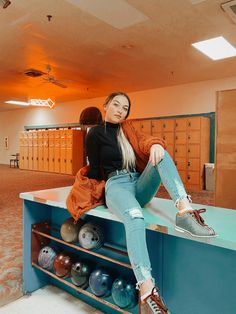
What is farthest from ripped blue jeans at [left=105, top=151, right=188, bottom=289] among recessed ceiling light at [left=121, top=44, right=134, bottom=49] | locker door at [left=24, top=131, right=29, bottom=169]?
locker door at [left=24, top=131, right=29, bottom=169]

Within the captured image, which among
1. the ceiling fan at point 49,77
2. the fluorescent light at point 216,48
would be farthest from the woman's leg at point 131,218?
the ceiling fan at point 49,77

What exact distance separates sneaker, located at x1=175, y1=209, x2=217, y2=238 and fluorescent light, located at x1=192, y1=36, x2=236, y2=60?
4087mm

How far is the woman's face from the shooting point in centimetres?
181

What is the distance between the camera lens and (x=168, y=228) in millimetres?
1306

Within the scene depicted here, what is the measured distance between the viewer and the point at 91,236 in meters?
1.81

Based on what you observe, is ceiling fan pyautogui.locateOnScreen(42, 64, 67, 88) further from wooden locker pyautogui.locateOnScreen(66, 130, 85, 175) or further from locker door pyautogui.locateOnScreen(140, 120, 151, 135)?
wooden locker pyautogui.locateOnScreen(66, 130, 85, 175)

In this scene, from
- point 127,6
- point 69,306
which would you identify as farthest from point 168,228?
point 127,6

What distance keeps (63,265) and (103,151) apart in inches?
37.9

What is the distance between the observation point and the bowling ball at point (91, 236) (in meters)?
1.80

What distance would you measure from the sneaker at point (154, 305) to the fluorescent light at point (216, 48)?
439cm

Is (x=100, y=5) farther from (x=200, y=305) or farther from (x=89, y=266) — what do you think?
(x=200, y=305)

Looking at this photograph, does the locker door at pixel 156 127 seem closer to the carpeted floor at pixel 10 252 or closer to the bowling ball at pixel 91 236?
the carpeted floor at pixel 10 252

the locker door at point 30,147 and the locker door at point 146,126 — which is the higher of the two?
the locker door at point 146,126

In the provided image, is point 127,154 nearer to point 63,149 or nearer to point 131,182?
point 131,182
